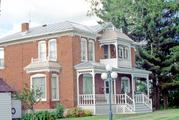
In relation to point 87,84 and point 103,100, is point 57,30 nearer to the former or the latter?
point 87,84

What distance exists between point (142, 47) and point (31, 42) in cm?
1435

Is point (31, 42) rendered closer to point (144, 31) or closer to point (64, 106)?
point (64, 106)

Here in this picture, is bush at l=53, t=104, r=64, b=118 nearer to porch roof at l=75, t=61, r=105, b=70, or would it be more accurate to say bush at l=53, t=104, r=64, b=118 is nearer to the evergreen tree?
porch roof at l=75, t=61, r=105, b=70

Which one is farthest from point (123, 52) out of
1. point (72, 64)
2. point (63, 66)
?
point (63, 66)

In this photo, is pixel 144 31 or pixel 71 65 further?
pixel 144 31

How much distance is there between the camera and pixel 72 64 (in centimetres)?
3894

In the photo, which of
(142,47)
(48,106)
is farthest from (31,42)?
(142,47)

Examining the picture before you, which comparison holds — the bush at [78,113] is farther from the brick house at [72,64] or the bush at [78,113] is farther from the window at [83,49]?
the window at [83,49]

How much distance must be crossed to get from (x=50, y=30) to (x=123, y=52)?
7.87 metres

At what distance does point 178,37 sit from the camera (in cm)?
5019

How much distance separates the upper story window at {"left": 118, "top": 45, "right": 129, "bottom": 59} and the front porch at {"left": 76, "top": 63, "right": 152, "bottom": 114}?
179 cm

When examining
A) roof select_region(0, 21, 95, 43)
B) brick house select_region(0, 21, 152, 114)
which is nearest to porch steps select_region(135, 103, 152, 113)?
brick house select_region(0, 21, 152, 114)

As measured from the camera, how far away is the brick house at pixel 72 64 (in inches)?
1517

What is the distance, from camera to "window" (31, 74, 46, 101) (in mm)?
38500
